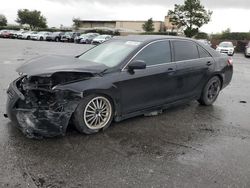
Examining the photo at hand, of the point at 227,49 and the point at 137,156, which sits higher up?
the point at 227,49

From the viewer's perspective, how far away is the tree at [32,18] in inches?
3022

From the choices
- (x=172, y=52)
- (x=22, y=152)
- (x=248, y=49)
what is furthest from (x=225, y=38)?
(x=22, y=152)

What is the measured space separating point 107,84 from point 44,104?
0.99 metres

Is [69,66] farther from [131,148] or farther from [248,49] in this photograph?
[248,49]

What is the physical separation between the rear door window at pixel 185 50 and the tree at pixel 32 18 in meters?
75.7

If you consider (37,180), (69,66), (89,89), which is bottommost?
(37,180)

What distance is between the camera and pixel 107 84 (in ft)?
16.0

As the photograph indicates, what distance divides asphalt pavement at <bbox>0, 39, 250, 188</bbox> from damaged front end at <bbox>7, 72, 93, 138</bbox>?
0.71 ft

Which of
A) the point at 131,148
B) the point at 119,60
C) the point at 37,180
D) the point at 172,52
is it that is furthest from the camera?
the point at 172,52

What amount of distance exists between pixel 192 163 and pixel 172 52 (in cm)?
254

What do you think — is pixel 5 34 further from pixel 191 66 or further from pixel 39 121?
pixel 39 121

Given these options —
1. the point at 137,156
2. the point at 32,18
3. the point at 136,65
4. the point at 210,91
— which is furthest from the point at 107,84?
the point at 32,18

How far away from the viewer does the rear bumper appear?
440 cm

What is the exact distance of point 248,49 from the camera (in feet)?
91.3
